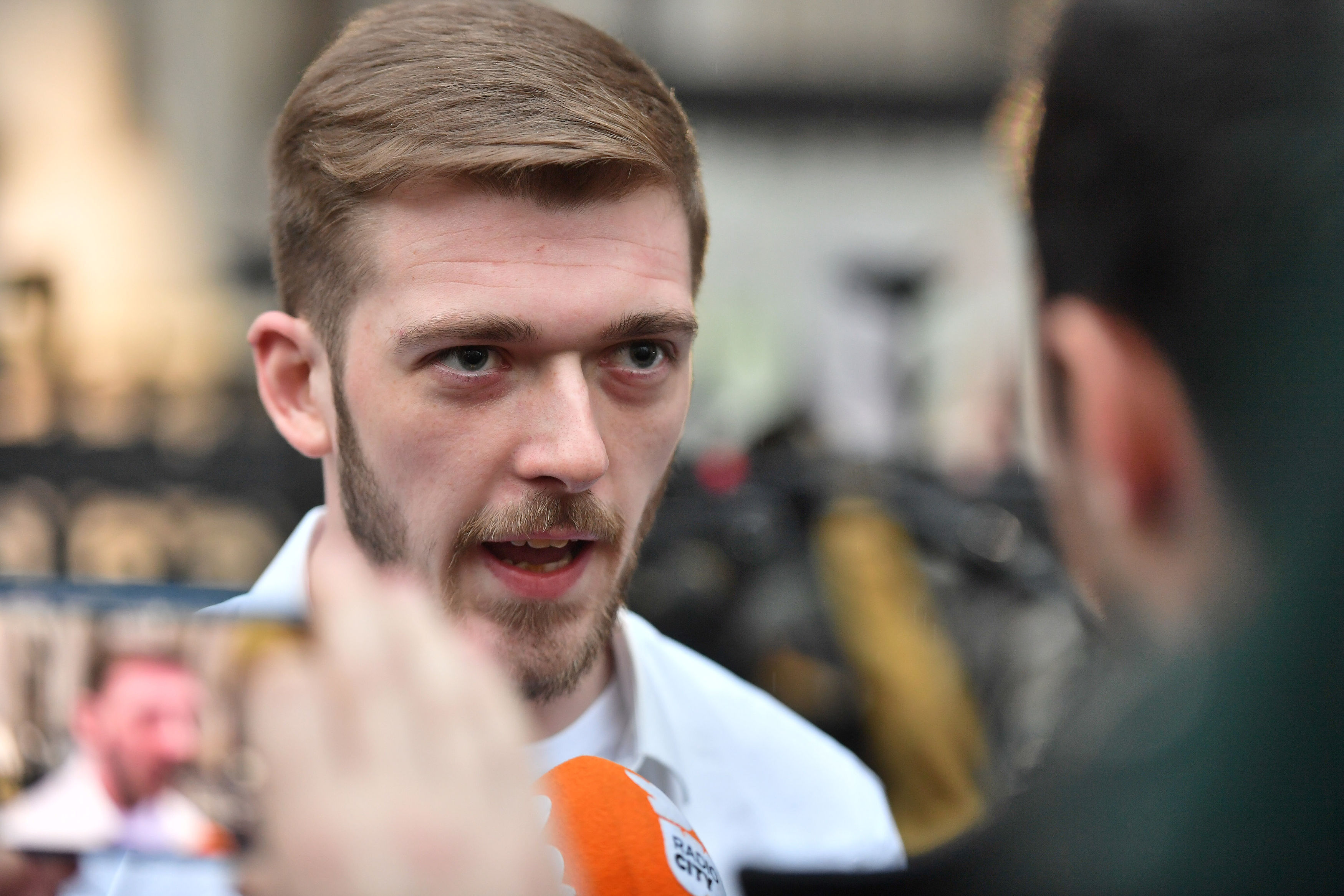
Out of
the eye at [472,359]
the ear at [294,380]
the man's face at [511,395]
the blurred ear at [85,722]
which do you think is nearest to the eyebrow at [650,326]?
the man's face at [511,395]

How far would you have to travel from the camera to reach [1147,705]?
0.68 meters

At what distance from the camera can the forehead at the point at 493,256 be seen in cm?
115

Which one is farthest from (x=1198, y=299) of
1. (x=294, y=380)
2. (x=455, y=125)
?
(x=294, y=380)

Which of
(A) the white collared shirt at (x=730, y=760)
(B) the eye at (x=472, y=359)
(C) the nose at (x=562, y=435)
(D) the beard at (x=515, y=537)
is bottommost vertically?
(A) the white collared shirt at (x=730, y=760)

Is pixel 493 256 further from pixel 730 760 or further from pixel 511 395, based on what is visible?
pixel 730 760

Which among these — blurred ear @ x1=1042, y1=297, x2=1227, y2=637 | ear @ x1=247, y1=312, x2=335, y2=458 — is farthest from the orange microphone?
ear @ x1=247, y1=312, x2=335, y2=458

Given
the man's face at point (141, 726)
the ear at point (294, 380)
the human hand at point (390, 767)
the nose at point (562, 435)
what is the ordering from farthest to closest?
the ear at point (294, 380), the nose at point (562, 435), the man's face at point (141, 726), the human hand at point (390, 767)

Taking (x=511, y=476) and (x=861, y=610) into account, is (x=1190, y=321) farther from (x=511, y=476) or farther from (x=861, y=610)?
(x=861, y=610)

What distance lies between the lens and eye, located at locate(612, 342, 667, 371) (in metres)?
1.22

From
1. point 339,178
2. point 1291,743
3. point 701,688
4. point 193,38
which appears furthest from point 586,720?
point 193,38

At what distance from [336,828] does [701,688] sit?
974mm

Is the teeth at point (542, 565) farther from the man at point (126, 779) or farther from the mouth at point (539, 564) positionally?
the man at point (126, 779)

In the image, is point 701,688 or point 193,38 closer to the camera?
point 701,688

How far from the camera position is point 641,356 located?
1243 millimetres
